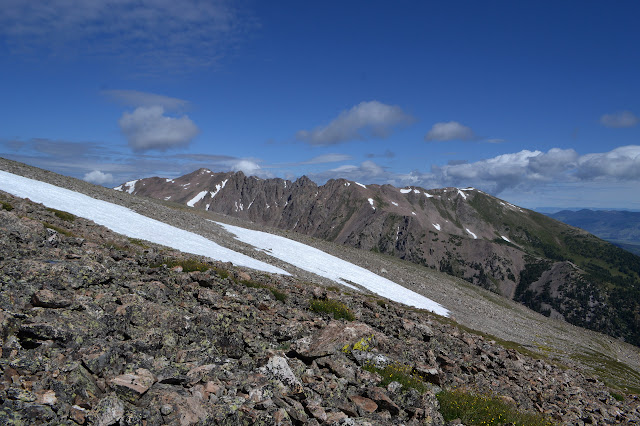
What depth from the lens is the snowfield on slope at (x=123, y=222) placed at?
41.6 metres

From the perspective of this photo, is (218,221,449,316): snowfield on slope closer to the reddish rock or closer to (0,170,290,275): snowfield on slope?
(0,170,290,275): snowfield on slope

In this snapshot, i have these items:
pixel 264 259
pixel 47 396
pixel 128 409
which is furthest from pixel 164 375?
pixel 264 259

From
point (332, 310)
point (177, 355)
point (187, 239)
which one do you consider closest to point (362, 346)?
point (332, 310)

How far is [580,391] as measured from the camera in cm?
2192

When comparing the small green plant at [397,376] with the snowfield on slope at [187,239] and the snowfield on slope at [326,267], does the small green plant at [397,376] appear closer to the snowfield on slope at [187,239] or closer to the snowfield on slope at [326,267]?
the snowfield on slope at [187,239]

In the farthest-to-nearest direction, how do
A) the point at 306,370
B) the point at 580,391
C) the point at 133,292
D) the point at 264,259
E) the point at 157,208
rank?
the point at 157,208, the point at 264,259, the point at 580,391, the point at 133,292, the point at 306,370

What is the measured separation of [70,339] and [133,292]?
170 inches

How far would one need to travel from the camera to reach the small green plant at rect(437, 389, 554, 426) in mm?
10359

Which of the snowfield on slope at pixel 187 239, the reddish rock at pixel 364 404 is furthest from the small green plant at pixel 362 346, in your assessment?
the snowfield on slope at pixel 187 239

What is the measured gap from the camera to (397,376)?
11.3 m

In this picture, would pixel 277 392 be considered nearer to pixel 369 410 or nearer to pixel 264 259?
pixel 369 410

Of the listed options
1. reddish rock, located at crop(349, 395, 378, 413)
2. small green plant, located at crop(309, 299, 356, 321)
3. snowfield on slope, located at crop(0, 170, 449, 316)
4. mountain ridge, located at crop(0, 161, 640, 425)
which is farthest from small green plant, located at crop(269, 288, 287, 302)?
snowfield on slope, located at crop(0, 170, 449, 316)

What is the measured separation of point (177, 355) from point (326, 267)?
53111 millimetres

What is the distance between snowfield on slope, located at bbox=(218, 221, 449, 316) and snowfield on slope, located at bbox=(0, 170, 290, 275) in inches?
528
